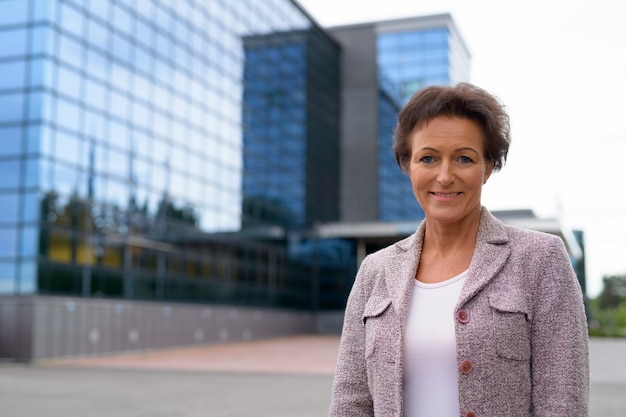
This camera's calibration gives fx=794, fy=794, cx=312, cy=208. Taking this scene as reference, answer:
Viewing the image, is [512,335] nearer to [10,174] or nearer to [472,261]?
[472,261]

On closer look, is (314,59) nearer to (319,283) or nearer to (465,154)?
(319,283)

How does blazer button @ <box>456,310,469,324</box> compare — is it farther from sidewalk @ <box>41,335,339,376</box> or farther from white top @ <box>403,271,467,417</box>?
sidewalk @ <box>41,335,339,376</box>

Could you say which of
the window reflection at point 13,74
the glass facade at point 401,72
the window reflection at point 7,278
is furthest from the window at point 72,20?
the glass facade at point 401,72

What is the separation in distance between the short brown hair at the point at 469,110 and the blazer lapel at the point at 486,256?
20 cm

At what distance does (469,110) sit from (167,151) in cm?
2891

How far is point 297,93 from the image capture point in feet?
141

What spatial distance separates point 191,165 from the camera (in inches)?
1264

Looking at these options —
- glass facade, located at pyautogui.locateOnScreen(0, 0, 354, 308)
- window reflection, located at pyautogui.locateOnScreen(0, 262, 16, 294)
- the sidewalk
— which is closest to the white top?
the sidewalk

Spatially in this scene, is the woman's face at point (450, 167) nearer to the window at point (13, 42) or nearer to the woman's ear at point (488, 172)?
the woman's ear at point (488, 172)

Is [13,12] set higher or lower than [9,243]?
higher

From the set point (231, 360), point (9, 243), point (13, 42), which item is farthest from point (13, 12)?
point (231, 360)

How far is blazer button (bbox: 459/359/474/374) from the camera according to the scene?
1.94m

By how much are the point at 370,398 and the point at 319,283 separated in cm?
4194

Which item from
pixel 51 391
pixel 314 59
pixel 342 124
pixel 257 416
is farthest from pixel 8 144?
pixel 342 124
